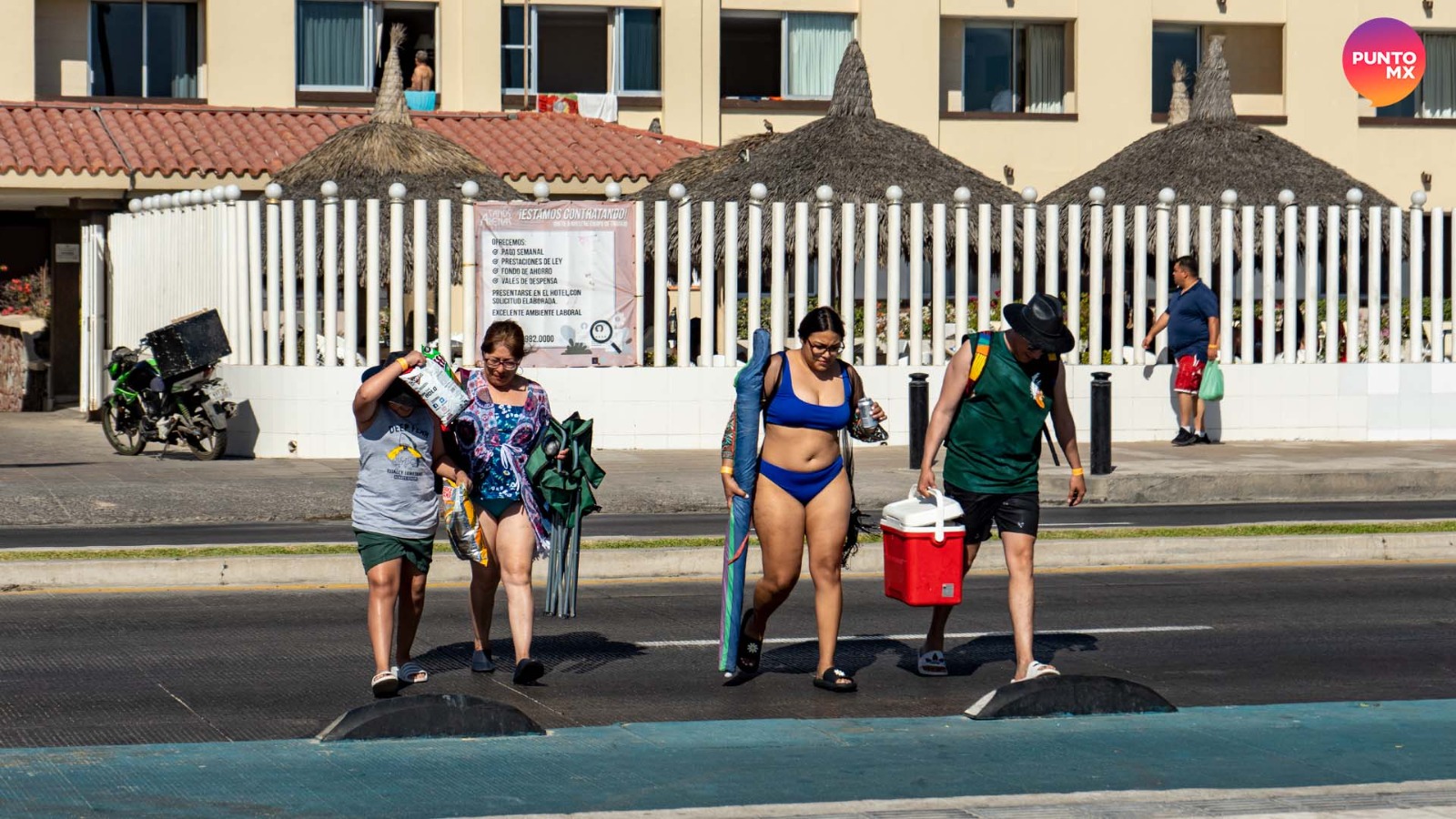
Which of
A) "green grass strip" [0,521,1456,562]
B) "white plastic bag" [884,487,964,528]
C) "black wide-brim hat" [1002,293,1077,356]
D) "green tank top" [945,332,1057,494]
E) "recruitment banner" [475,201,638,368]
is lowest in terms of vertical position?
"green grass strip" [0,521,1456,562]

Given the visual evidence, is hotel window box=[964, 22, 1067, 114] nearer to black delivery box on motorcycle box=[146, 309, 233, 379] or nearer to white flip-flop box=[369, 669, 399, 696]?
black delivery box on motorcycle box=[146, 309, 233, 379]

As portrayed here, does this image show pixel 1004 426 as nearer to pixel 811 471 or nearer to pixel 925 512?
pixel 925 512

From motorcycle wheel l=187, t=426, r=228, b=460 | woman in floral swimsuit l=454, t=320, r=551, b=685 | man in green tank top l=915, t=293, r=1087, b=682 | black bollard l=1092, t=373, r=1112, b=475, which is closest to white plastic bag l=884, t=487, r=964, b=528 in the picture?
man in green tank top l=915, t=293, r=1087, b=682

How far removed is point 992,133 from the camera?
34.4 meters

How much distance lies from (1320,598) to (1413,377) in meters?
11.4

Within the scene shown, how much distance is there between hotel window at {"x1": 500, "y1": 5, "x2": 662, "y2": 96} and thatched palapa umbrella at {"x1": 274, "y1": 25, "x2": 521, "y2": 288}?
304 inches

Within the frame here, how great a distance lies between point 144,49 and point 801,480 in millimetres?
25060

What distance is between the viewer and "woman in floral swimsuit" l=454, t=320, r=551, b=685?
29.8 feet

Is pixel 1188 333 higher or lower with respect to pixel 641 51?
lower

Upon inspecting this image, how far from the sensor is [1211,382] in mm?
21203

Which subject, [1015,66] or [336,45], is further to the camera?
[1015,66]

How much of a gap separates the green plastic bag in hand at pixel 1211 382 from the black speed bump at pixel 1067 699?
13.1 metres

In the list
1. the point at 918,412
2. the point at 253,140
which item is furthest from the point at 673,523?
the point at 253,140

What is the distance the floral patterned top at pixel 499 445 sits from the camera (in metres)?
9.08
